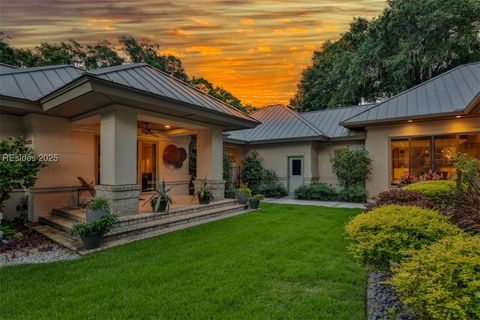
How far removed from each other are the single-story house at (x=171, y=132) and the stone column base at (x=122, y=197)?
2cm

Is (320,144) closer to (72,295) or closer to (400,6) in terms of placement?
(400,6)

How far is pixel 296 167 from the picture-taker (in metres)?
14.4

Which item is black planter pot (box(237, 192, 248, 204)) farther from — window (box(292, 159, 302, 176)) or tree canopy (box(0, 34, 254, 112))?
tree canopy (box(0, 34, 254, 112))

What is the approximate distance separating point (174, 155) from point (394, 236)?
901 cm

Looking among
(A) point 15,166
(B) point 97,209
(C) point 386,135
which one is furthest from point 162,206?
(C) point 386,135

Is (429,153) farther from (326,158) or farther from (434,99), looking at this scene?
(326,158)

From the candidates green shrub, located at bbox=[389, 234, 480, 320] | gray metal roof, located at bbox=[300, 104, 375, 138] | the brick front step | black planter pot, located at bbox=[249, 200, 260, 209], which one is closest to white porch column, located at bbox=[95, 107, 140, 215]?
the brick front step

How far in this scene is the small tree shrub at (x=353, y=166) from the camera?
470 inches

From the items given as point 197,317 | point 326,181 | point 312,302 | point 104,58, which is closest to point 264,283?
point 312,302

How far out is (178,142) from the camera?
36.9 ft

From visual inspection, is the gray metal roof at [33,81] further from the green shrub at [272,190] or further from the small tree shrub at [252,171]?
the green shrub at [272,190]

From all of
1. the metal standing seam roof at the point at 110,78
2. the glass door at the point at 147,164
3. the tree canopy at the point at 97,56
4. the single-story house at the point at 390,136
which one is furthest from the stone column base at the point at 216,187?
the tree canopy at the point at 97,56

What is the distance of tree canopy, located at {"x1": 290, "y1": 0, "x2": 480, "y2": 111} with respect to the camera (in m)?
16.5

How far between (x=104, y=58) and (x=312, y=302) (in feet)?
92.0
